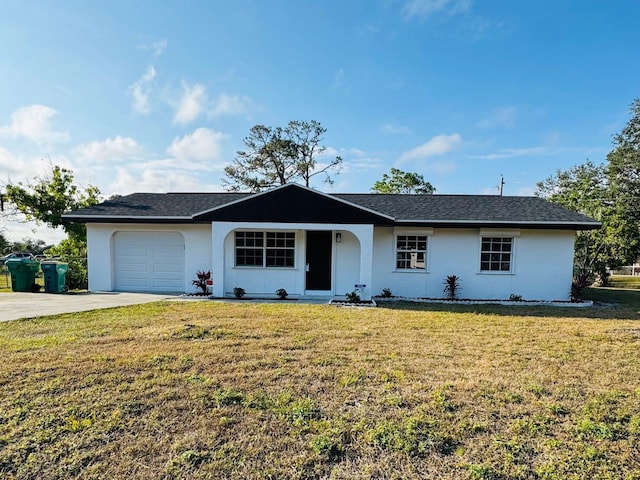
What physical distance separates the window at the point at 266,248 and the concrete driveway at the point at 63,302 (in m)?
2.75

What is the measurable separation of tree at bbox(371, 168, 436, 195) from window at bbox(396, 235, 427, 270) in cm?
2204

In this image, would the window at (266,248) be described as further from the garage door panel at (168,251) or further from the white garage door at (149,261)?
the white garage door at (149,261)

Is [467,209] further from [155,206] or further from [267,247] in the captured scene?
[155,206]

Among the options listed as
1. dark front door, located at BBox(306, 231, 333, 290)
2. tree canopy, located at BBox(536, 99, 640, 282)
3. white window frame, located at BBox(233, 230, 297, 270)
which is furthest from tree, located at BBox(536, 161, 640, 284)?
white window frame, located at BBox(233, 230, 297, 270)

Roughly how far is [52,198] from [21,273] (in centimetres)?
592

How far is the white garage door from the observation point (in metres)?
12.6

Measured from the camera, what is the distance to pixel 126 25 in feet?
36.7

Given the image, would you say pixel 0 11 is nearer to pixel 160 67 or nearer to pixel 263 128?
pixel 160 67

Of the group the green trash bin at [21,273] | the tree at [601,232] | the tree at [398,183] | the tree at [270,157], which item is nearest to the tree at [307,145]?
the tree at [270,157]

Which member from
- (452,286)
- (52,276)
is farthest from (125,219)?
(452,286)

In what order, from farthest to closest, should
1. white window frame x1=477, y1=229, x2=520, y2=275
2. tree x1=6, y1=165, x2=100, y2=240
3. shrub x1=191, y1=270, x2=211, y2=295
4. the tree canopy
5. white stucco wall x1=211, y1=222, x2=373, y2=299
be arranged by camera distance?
the tree canopy, tree x1=6, y1=165, x2=100, y2=240, white stucco wall x1=211, y1=222, x2=373, y2=299, white window frame x1=477, y1=229, x2=520, y2=275, shrub x1=191, y1=270, x2=211, y2=295

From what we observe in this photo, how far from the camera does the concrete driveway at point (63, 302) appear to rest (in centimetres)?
827

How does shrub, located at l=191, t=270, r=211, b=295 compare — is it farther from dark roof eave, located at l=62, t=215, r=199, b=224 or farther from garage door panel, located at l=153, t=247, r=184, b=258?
dark roof eave, located at l=62, t=215, r=199, b=224

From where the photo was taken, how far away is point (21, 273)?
12516mm
